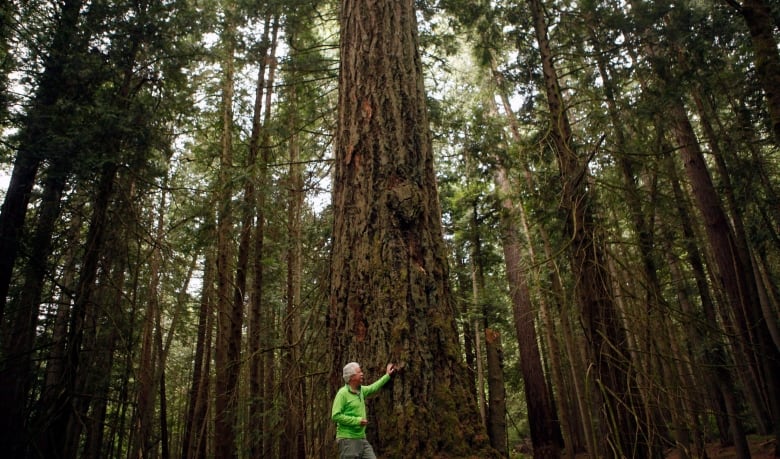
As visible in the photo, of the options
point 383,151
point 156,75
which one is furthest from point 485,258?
point 383,151

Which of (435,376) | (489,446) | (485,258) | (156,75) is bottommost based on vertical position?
(489,446)

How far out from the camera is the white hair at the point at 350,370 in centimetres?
237

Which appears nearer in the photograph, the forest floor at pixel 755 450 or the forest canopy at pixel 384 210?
the forest canopy at pixel 384 210

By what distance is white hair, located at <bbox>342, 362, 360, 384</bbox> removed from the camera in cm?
237

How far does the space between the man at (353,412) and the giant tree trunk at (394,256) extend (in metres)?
0.06

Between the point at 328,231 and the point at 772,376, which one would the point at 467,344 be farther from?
the point at 328,231

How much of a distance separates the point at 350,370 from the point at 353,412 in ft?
1.59

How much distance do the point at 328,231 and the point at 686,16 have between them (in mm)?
7648

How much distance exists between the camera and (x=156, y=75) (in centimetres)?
740

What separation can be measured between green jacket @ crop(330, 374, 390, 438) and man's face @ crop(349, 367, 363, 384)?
64 millimetres

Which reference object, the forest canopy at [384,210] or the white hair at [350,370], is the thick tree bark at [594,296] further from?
the white hair at [350,370]

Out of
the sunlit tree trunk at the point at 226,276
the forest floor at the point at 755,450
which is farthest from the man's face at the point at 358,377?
the forest floor at the point at 755,450

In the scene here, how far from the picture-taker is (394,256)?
2508 mm

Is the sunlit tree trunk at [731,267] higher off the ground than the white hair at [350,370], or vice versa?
the sunlit tree trunk at [731,267]
